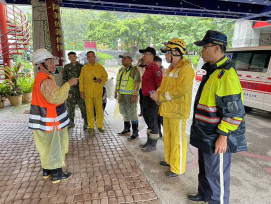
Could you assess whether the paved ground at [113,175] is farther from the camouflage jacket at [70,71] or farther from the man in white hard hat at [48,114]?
the camouflage jacket at [70,71]

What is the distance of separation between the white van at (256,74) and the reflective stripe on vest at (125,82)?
3052 mm

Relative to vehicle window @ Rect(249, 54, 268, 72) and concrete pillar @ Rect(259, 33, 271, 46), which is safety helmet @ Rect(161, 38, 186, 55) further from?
concrete pillar @ Rect(259, 33, 271, 46)

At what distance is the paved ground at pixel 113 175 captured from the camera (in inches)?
89.9

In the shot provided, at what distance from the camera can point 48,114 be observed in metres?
2.36

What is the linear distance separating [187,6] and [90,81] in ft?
14.2

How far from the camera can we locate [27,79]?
23.4ft

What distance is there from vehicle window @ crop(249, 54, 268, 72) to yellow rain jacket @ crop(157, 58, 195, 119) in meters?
3.91

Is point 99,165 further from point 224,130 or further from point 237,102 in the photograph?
point 237,102

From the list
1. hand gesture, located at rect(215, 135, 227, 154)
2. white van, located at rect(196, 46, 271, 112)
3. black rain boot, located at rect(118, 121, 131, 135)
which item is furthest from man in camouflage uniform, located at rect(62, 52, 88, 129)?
white van, located at rect(196, 46, 271, 112)

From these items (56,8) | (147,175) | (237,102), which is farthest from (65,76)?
(237,102)

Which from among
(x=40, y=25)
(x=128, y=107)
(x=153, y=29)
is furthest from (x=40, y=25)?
(x=153, y=29)

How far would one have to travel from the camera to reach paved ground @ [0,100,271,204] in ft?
7.49

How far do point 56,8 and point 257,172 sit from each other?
4909 mm

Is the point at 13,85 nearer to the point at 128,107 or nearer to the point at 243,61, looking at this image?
the point at 128,107
